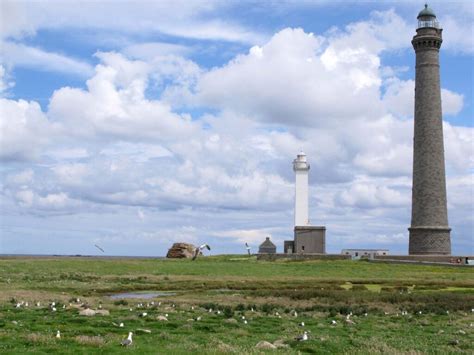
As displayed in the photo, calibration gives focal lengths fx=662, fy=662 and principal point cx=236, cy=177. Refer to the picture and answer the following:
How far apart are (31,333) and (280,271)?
50.0 metres

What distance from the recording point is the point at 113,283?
53.0m

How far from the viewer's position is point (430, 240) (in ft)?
278

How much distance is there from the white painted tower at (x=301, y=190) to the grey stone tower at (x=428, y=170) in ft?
76.9

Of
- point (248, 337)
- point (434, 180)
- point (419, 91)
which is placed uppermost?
point (419, 91)

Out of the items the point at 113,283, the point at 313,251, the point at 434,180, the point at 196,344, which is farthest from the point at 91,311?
the point at 313,251

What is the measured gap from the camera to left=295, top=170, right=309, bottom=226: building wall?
350 feet

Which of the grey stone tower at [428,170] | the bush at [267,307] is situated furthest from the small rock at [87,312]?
the grey stone tower at [428,170]

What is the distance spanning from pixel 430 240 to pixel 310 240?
2268 cm

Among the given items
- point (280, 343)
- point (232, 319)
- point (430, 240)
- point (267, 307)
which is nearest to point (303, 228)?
point (430, 240)

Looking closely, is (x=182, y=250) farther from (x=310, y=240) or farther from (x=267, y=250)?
(x=310, y=240)

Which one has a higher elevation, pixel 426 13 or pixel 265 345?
pixel 426 13

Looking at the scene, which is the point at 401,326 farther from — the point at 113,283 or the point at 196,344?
the point at 113,283

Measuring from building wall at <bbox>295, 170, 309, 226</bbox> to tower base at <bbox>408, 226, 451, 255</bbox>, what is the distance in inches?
919

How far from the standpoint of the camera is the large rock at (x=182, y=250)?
106m
